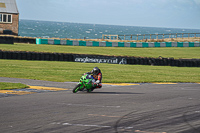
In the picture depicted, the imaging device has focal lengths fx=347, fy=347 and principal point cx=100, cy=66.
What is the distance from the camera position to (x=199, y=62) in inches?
1309

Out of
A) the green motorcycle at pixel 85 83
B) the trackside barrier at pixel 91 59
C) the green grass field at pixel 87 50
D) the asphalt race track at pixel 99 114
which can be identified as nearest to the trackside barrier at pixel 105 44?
the green grass field at pixel 87 50

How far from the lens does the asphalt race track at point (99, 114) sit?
26.5 ft

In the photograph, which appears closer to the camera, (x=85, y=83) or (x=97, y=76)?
(x=85, y=83)

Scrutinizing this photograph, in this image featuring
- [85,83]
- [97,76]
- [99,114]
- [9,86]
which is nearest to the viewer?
[99,114]

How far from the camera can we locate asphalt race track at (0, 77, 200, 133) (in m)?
8.08

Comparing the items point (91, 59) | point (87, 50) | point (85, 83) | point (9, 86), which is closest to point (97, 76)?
point (85, 83)

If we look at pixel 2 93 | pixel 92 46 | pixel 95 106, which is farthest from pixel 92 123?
pixel 92 46

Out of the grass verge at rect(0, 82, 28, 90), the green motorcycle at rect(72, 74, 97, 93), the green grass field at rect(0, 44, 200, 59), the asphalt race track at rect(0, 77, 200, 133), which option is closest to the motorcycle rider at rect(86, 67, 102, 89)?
the green motorcycle at rect(72, 74, 97, 93)

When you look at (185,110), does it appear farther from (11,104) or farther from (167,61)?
(167,61)

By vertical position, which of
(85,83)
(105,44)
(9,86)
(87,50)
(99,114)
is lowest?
(99,114)

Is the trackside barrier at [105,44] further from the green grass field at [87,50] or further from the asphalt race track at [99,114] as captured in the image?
the asphalt race track at [99,114]

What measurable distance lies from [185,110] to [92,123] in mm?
3609

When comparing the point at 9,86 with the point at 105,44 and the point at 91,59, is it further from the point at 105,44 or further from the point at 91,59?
the point at 105,44

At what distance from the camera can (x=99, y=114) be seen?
32.0 ft
